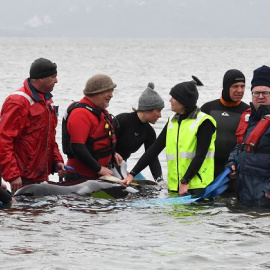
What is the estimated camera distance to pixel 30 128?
10.4m


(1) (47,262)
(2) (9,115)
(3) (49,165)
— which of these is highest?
(2) (9,115)

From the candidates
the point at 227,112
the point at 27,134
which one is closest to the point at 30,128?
the point at 27,134

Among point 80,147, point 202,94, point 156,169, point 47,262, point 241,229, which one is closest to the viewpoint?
point 47,262

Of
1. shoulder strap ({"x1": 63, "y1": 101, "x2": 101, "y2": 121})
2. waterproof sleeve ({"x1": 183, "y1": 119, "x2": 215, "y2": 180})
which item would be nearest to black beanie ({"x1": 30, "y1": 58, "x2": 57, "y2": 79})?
shoulder strap ({"x1": 63, "y1": 101, "x2": 101, "y2": 121})

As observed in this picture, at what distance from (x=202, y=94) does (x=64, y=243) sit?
31.5m

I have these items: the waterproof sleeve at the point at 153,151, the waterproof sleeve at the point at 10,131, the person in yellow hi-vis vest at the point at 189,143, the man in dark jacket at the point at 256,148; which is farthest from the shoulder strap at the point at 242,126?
the waterproof sleeve at the point at 10,131

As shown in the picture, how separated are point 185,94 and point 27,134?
6.99 ft

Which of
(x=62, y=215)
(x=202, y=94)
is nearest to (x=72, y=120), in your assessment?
(x=62, y=215)

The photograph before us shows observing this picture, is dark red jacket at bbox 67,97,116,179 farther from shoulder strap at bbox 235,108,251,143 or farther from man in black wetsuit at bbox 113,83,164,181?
shoulder strap at bbox 235,108,251,143

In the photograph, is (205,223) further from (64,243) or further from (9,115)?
(9,115)

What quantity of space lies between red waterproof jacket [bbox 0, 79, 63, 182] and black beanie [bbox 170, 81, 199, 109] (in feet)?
5.67

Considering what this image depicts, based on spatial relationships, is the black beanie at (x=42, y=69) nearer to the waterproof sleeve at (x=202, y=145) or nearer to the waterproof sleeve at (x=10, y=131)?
the waterproof sleeve at (x=10, y=131)

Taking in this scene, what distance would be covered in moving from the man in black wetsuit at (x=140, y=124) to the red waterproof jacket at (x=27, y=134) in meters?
1.05

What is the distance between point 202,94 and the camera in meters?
40.2
